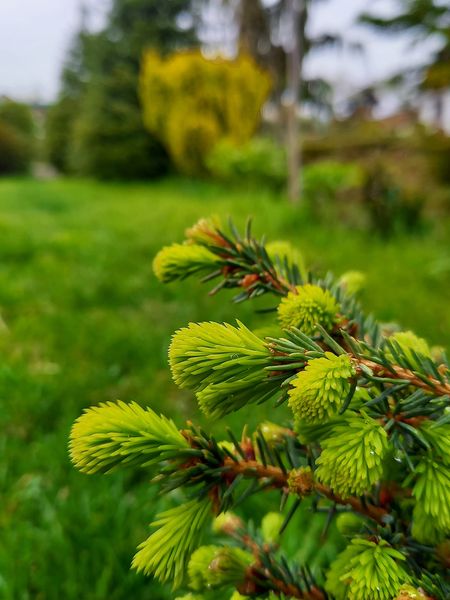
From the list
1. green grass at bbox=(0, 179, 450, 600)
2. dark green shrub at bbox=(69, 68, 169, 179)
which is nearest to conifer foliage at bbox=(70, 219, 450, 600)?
green grass at bbox=(0, 179, 450, 600)

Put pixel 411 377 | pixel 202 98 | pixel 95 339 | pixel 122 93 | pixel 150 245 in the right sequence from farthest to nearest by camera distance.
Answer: pixel 122 93
pixel 202 98
pixel 150 245
pixel 95 339
pixel 411 377

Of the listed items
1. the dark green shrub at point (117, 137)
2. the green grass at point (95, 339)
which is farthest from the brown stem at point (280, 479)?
→ the dark green shrub at point (117, 137)

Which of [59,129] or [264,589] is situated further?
[59,129]

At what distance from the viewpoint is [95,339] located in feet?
7.32

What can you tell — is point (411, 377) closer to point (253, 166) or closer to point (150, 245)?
point (150, 245)

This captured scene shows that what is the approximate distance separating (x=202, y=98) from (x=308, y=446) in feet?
30.1

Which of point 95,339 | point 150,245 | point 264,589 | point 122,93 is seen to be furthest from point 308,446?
point 122,93

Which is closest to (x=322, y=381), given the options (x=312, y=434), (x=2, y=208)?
(x=312, y=434)

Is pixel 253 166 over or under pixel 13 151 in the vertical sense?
over

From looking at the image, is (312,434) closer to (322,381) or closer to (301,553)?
(322,381)

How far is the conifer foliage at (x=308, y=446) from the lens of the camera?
0.37 metres

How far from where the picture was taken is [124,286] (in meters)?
2.89

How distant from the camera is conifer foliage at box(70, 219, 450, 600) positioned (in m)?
0.37

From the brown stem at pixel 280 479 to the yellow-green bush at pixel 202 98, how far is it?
886 cm
